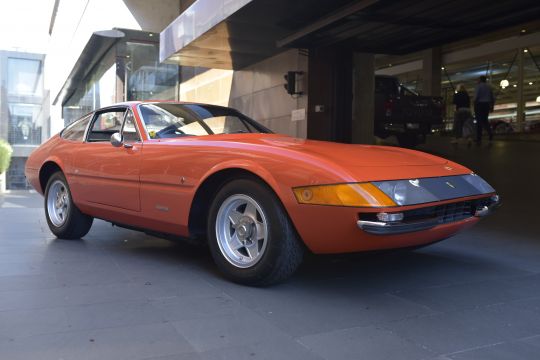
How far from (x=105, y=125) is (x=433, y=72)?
22887 mm

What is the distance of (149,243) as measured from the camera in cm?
547

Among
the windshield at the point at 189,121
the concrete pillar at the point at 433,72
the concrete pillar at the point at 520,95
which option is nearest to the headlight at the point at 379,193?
the windshield at the point at 189,121

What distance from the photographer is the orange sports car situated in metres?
3.19

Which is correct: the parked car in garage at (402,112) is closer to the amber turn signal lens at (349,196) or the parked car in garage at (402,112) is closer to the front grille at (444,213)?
the front grille at (444,213)

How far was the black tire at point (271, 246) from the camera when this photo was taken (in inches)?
132

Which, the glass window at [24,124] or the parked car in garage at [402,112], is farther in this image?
the glass window at [24,124]

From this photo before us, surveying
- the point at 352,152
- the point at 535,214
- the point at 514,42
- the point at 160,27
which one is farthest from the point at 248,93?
the point at 514,42

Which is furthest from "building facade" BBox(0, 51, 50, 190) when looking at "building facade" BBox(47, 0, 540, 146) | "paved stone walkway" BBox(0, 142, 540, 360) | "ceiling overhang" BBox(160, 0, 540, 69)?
"paved stone walkway" BBox(0, 142, 540, 360)

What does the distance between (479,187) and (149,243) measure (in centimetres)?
334

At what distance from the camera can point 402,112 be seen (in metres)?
13.9

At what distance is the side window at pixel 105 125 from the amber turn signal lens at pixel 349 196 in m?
2.63

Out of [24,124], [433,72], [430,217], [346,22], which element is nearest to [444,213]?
[430,217]

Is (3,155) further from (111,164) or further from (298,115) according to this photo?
(111,164)

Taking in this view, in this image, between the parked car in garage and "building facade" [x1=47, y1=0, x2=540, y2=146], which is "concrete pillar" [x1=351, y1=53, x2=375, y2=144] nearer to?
"building facade" [x1=47, y1=0, x2=540, y2=146]
